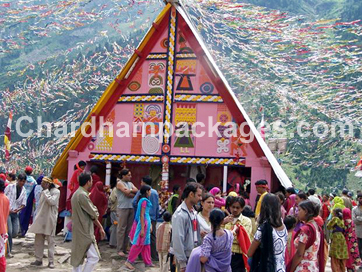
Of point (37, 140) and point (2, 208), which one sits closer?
point (2, 208)

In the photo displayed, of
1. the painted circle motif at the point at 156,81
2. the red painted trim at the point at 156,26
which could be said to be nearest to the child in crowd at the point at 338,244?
the painted circle motif at the point at 156,81

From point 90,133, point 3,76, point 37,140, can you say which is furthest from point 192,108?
point 3,76

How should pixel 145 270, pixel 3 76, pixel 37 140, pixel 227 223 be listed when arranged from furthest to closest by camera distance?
1. pixel 3 76
2. pixel 37 140
3. pixel 145 270
4. pixel 227 223

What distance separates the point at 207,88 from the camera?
543 inches

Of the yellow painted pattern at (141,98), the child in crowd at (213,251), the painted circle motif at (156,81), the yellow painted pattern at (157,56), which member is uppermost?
the yellow painted pattern at (157,56)

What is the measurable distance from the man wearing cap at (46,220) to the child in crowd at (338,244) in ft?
18.4

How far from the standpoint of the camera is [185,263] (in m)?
6.16

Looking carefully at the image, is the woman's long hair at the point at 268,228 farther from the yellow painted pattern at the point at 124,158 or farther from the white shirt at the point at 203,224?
the yellow painted pattern at the point at 124,158

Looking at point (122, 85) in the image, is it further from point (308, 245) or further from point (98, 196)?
point (308, 245)

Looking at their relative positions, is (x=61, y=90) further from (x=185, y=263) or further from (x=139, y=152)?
(x=185, y=263)

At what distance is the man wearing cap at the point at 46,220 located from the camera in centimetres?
988

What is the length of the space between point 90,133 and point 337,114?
3363cm

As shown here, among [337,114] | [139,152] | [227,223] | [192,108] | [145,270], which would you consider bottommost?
[145,270]

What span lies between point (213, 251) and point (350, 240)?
239 inches
